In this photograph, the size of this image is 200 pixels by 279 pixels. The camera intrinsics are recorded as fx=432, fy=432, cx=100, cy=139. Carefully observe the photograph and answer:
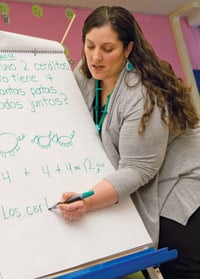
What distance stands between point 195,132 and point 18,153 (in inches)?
21.0

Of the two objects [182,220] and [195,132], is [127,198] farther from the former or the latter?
[195,132]

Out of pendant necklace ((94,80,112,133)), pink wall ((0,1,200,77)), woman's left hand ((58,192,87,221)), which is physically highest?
pink wall ((0,1,200,77))

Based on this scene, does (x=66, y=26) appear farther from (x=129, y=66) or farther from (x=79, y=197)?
(x=79, y=197)

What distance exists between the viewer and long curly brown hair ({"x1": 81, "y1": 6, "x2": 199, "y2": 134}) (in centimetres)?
113

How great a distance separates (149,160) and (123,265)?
0.93 ft

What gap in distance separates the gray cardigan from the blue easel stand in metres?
0.12

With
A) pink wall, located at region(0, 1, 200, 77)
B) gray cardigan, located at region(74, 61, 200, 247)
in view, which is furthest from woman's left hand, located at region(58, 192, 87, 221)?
pink wall, located at region(0, 1, 200, 77)

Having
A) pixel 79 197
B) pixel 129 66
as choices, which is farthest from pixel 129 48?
pixel 79 197

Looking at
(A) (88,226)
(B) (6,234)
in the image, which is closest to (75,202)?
(A) (88,226)

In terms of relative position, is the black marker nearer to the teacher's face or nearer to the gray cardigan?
the gray cardigan

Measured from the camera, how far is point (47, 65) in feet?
4.06

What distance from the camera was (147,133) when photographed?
43.4 inches

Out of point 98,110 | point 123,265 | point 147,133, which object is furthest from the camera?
point 98,110

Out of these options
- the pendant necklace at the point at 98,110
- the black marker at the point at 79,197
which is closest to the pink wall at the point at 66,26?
the pendant necklace at the point at 98,110
